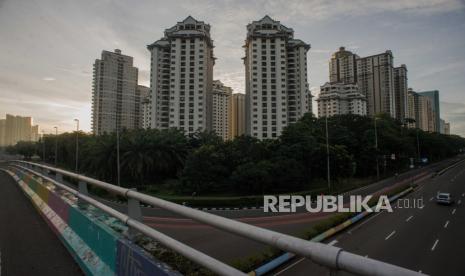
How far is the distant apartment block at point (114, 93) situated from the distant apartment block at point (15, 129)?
123 ft

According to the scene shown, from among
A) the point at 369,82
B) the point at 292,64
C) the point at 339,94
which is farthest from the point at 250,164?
the point at 369,82

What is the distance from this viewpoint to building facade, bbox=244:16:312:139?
3140 inches

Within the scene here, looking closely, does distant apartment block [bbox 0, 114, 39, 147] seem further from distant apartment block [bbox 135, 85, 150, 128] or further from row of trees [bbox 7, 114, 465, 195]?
row of trees [bbox 7, 114, 465, 195]

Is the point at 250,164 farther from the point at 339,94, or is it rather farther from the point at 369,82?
the point at 369,82

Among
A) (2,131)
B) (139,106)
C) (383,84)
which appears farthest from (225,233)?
(2,131)

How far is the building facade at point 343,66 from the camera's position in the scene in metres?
132

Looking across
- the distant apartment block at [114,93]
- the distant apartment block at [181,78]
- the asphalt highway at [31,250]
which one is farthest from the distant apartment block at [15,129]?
the asphalt highway at [31,250]

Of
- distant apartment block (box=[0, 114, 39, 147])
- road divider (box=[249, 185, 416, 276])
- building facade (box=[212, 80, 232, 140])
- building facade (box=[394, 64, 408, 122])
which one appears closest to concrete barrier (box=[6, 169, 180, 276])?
road divider (box=[249, 185, 416, 276])

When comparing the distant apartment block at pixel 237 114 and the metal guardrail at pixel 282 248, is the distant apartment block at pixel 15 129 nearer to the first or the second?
the distant apartment block at pixel 237 114

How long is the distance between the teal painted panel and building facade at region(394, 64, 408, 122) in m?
137

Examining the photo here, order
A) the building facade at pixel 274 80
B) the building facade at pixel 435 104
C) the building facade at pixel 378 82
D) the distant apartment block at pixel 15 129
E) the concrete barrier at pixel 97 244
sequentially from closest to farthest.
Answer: the concrete barrier at pixel 97 244 → the building facade at pixel 274 80 → the building facade at pixel 378 82 → the distant apartment block at pixel 15 129 → the building facade at pixel 435 104

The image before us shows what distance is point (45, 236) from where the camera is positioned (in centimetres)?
425

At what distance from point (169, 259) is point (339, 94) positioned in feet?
398

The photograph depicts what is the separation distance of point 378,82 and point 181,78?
89.7 m
